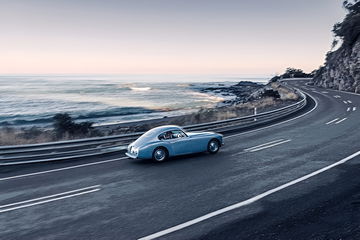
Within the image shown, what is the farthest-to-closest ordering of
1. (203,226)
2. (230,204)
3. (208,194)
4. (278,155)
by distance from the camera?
1. (278,155)
2. (208,194)
3. (230,204)
4. (203,226)

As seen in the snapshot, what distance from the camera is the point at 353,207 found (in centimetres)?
636

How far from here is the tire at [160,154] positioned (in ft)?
36.6

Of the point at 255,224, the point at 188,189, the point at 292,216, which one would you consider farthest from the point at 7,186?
the point at 292,216

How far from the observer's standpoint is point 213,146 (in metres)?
12.3

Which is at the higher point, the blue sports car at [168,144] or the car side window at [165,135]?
the car side window at [165,135]

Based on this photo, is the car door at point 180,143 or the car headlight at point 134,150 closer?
the car headlight at point 134,150

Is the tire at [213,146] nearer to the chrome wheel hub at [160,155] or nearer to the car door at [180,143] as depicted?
the car door at [180,143]

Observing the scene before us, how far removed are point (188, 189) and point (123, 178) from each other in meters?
2.43

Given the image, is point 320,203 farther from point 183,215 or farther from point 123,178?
point 123,178

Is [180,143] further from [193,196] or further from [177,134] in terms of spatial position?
[193,196]

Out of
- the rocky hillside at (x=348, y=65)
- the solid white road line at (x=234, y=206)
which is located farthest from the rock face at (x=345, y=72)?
the solid white road line at (x=234, y=206)

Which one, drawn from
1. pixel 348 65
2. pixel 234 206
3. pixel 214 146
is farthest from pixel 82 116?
pixel 234 206

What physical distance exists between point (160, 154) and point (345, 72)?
48.7 metres

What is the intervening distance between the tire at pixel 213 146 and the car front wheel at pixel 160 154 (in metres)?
1.98
